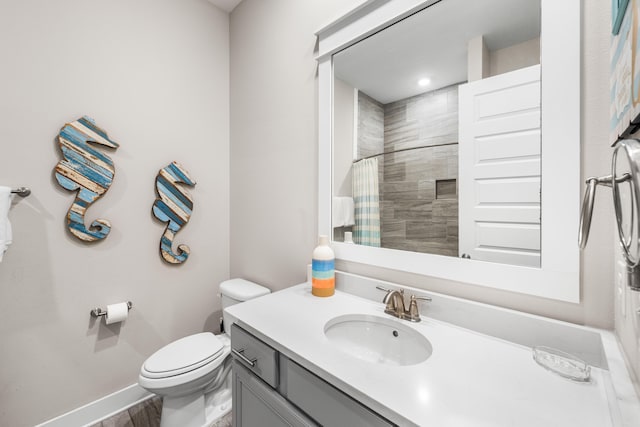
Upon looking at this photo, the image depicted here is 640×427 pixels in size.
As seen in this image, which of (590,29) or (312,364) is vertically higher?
(590,29)

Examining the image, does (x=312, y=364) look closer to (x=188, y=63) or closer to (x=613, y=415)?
(x=613, y=415)

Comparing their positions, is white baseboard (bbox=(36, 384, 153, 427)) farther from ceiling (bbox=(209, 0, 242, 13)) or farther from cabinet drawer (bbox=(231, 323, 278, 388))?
ceiling (bbox=(209, 0, 242, 13))

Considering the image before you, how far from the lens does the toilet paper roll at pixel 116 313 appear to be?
1.54 metres

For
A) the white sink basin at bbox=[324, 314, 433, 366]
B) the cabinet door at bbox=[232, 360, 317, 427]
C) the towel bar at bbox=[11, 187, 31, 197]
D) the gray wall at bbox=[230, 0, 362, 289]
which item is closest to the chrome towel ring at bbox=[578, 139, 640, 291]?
the white sink basin at bbox=[324, 314, 433, 366]

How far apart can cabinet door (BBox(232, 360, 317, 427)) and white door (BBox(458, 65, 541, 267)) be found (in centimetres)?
78

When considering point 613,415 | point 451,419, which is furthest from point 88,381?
point 613,415

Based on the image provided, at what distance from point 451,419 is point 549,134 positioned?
803 millimetres

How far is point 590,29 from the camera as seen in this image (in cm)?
74

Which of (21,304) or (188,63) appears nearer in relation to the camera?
(21,304)

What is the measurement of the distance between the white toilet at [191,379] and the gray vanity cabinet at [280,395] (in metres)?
0.36

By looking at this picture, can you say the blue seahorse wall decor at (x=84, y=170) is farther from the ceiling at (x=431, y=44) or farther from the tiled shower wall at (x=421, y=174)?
the tiled shower wall at (x=421, y=174)

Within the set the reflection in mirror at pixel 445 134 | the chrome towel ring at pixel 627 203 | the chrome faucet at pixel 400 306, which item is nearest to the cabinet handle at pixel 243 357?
the chrome faucet at pixel 400 306

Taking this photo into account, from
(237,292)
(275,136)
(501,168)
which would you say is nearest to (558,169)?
(501,168)

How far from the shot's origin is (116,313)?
1549 millimetres
